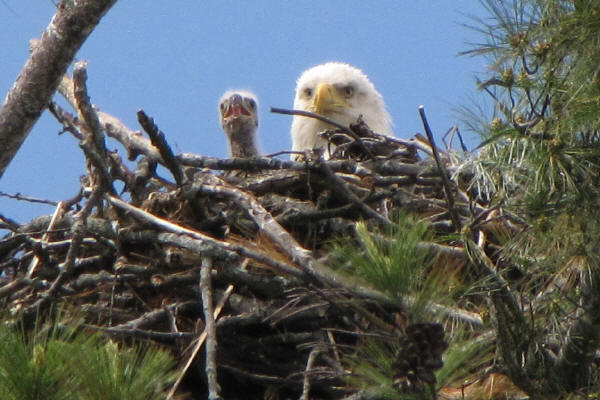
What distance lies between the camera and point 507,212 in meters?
3.14

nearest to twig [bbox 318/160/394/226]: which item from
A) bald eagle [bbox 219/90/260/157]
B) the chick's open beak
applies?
bald eagle [bbox 219/90/260/157]

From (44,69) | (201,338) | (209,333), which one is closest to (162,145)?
(201,338)

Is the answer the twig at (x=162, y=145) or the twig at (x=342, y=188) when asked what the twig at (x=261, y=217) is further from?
the twig at (x=342, y=188)

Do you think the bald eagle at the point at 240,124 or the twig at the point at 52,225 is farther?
the bald eagle at the point at 240,124

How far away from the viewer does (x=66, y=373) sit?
263 centimetres

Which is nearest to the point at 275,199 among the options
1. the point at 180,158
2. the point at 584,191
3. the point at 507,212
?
the point at 180,158

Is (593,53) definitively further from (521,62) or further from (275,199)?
(275,199)

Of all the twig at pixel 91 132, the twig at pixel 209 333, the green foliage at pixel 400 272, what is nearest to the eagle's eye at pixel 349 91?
the twig at pixel 91 132

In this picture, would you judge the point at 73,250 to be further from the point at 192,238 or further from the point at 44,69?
the point at 44,69

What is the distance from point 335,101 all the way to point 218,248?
2.79 meters

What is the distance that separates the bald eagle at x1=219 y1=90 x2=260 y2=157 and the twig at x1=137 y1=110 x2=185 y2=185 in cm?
212

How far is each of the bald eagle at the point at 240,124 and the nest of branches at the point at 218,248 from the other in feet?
5.26

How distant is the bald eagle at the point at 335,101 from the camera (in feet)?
21.2

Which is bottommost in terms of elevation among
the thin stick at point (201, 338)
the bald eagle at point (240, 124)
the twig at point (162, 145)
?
the thin stick at point (201, 338)
